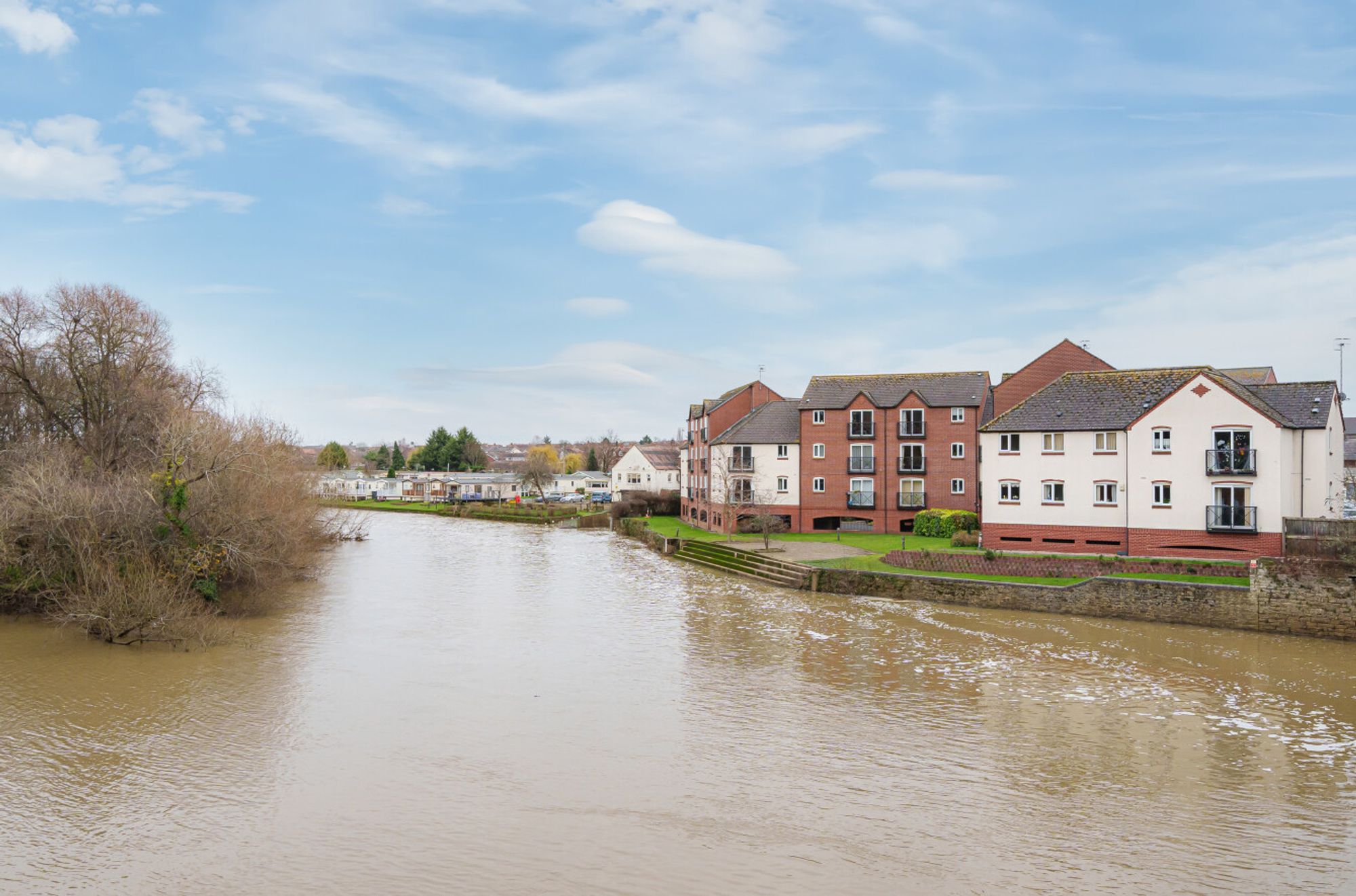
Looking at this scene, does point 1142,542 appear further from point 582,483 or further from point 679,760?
point 582,483

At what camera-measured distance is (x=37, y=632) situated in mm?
23016

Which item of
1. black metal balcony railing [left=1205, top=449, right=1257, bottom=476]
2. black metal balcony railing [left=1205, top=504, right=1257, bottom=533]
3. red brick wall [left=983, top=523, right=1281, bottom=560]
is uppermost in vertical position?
black metal balcony railing [left=1205, top=449, right=1257, bottom=476]

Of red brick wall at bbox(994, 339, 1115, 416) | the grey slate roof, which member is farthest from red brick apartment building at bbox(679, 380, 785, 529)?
red brick wall at bbox(994, 339, 1115, 416)

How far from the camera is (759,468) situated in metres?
46.7

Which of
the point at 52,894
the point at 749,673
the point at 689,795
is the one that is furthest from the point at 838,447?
the point at 52,894

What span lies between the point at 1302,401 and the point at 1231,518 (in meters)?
4.64

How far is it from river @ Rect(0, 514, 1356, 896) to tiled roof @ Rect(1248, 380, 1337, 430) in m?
9.14

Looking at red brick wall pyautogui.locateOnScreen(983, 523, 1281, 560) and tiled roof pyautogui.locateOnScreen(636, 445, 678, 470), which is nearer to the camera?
red brick wall pyautogui.locateOnScreen(983, 523, 1281, 560)

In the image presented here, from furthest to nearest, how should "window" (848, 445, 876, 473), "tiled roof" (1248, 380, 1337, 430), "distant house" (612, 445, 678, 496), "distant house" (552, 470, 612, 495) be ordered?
1. "distant house" (552, 470, 612, 495)
2. "distant house" (612, 445, 678, 496)
3. "window" (848, 445, 876, 473)
4. "tiled roof" (1248, 380, 1337, 430)

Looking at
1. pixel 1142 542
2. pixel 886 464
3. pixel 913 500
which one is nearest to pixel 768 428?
pixel 886 464

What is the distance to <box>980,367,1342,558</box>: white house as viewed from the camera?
2853 cm

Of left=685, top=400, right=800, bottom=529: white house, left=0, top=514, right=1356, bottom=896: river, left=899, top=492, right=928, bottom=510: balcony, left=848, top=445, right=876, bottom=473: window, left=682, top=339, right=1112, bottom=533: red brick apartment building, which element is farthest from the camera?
left=685, top=400, right=800, bottom=529: white house

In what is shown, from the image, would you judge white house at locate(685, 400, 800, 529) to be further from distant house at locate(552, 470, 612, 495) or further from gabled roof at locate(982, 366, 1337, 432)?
distant house at locate(552, 470, 612, 495)

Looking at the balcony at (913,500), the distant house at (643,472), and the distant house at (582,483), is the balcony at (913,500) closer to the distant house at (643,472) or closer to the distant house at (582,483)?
the distant house at (643,472)
